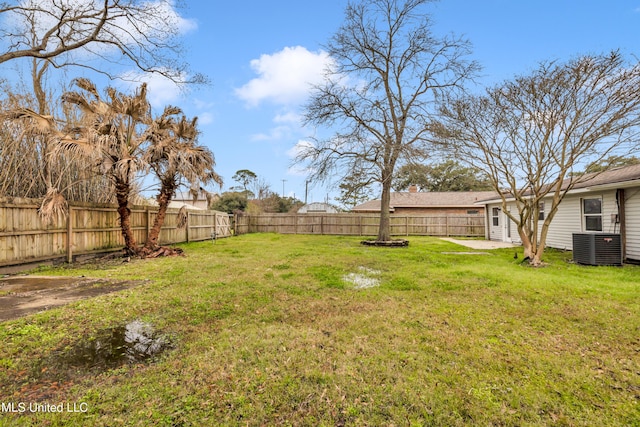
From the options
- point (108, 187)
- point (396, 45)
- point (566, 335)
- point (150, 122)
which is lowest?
point (566, 335)

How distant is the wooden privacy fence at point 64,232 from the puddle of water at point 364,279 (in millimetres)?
7339

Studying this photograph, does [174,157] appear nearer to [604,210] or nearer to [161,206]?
[161,206]

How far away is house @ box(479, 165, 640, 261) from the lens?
8.61m

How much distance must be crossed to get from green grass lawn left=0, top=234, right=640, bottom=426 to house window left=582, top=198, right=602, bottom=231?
5.11 m

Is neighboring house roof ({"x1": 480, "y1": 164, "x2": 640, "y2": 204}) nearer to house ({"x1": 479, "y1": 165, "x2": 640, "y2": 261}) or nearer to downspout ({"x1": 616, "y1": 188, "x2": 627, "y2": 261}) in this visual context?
house ({"x1": 479, "y1": 165, "x2": 640, "y2": 261})

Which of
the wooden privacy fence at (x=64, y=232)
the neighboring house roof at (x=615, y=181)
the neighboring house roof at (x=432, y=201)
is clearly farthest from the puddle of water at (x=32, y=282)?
the neighboring house roof at (x=432, y=201)

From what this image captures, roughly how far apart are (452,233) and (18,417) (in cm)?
2086

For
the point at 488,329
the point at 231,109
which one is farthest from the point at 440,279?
the point at 231,109

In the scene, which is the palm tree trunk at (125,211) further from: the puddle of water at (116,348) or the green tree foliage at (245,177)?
the green tree foliage at (245,177)

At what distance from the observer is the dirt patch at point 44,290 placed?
447 centimetres

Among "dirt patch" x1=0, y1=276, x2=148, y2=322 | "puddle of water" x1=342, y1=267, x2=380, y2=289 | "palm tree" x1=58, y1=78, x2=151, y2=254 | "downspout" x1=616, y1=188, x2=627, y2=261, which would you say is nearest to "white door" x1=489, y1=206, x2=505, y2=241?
"downspout" x1=616, y1=188, x2=627, y2=261

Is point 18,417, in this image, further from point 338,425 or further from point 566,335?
point 566,335

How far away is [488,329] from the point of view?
3.80m

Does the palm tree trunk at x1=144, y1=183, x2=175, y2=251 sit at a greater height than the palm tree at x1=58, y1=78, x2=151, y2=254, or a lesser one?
lesser
